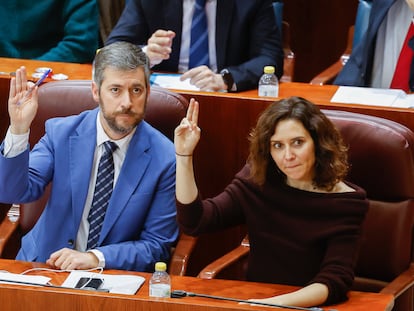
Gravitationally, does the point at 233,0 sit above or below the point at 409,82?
above

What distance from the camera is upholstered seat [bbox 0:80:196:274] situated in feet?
8.09

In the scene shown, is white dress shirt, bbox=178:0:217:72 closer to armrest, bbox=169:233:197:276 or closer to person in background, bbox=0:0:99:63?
person in background, bbox=0:0:99:63

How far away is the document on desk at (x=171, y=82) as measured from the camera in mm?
2797

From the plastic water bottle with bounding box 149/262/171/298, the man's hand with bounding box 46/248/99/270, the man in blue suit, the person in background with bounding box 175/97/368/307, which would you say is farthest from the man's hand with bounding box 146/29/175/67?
the plastic water bottle with bounding box 149/262/171/298

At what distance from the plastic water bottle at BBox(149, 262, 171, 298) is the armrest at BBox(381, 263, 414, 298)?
0.52 meters

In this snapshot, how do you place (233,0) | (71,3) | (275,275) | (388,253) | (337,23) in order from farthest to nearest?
(337,23), (71,3), (233,0), (388,253), (275,275)

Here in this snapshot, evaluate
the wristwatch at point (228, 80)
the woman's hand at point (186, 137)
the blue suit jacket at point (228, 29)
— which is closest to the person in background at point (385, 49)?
the blue suit jacket at point (228, 29)

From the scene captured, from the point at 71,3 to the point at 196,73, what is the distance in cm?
74

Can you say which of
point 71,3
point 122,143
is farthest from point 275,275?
point 71,3

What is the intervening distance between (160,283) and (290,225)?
1.05 feet

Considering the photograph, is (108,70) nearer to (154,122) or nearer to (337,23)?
(154,122)

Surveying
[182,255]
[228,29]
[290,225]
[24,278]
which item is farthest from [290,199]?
[228,29]

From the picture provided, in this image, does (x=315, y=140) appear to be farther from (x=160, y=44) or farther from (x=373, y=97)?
(x=160, y=44)

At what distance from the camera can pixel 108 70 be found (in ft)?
7.70
